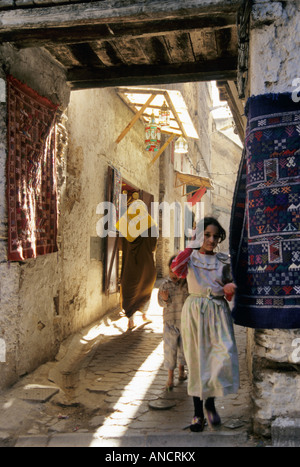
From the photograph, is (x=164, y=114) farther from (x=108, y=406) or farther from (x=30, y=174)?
(x=108, y=406)

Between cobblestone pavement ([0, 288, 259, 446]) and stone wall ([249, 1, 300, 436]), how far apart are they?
11.8 inches

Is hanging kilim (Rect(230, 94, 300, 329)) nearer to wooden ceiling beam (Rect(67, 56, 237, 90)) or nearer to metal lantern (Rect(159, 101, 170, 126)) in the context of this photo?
wooden ceiling beam (Rect(67, 56, 237, 90))

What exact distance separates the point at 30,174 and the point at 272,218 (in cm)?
236

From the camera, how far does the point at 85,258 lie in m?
6.40

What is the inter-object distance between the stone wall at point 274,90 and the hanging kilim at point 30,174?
6.84 feet

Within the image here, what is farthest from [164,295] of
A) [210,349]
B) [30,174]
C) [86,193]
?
[86,193]

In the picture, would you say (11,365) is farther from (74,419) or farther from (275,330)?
(275,330)

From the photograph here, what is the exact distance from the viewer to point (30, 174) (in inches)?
162

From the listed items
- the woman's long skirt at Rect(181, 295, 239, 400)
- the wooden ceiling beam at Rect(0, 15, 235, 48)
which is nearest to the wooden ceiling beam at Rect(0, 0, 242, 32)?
the wooden ceiling beam at Rect(0, 15, 235, 48)

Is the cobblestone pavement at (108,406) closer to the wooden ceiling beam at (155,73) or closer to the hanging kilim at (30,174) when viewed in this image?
the hanging kilim at (30,174)
